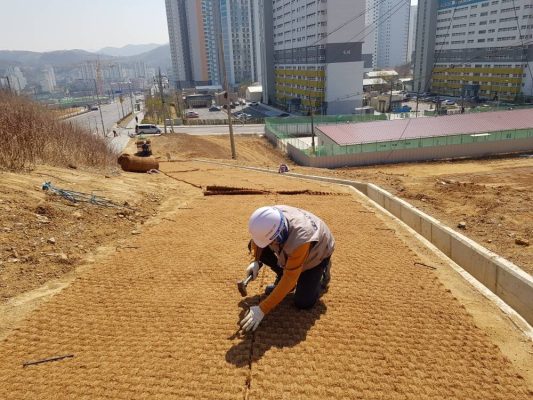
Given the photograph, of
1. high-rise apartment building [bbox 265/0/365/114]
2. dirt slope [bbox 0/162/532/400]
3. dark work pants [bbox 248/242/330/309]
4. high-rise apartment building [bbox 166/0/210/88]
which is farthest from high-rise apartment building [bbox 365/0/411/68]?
dark work pants [bbox 248/242/330/309]

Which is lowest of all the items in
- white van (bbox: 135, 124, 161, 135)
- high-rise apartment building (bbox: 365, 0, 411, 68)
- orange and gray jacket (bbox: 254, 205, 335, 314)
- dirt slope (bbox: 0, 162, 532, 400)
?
white van (bbox: 135, 124, 161, 135)

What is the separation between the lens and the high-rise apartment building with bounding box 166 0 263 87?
102m

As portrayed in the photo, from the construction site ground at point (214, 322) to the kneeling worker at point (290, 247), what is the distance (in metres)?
0.29

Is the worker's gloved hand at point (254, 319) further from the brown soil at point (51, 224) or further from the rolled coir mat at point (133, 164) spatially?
the rolled coir mat at point (133, 164)

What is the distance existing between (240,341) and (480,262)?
364cm

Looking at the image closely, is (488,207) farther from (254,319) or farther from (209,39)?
(209,39)

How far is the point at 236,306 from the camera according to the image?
3.79 meters

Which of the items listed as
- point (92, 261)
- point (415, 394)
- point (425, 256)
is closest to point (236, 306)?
point (415, 394)

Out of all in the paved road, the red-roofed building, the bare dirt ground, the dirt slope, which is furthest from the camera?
the paved road

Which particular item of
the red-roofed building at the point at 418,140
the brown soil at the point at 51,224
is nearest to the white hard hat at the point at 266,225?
the brown soil at the point at 51,224

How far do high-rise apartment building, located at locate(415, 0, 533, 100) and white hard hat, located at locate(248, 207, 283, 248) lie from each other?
51757mm

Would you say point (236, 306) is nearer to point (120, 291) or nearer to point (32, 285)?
point (120, 291)

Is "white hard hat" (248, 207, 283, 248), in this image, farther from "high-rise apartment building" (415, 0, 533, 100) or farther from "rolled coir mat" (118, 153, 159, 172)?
"high-rise apartment building" (415, 0, 533, 100)

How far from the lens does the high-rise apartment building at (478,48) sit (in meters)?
50.8
